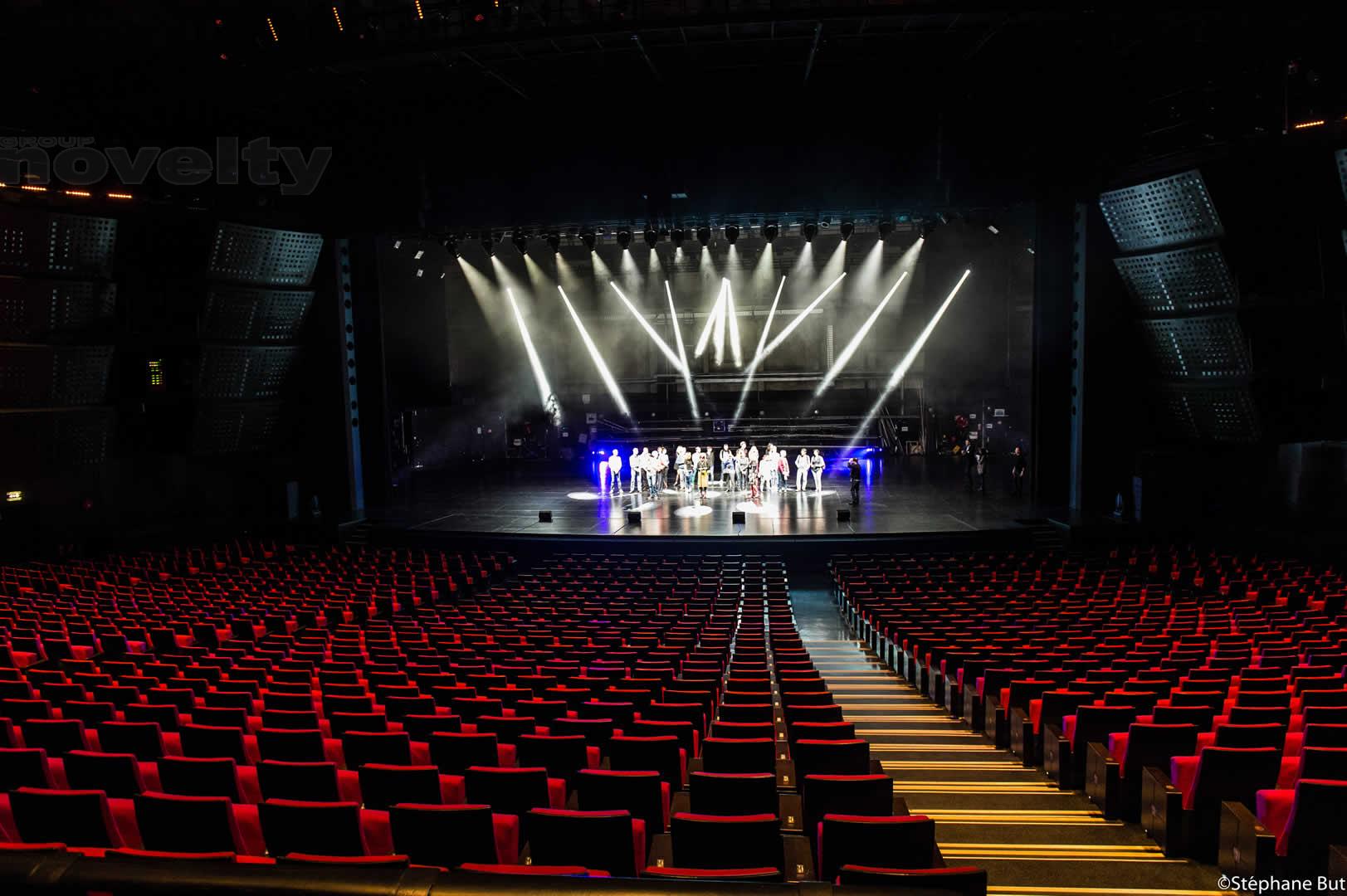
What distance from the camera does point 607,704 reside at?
5.52m

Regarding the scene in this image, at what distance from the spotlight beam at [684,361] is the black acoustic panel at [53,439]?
20415mm

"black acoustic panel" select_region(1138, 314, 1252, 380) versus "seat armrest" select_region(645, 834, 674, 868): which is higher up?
"black acoustic panel" select_region(1138, 314, 1252, 380)

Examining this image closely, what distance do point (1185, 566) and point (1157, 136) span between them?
936 centimetres

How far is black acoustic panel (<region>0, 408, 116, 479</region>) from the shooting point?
1705 centimetres

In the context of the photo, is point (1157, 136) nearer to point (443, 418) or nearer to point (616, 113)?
point (616, 113)

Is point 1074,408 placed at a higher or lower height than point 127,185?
lower

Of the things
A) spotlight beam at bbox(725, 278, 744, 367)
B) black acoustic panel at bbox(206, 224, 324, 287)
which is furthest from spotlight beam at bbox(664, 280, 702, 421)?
black acoustic panel at bbox(206, 224, 324, 287)

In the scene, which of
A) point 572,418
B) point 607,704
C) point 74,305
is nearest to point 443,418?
point 572,418

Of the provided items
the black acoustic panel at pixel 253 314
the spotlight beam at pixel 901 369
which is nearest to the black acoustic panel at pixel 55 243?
the black acoustic panel at pixel 253 314

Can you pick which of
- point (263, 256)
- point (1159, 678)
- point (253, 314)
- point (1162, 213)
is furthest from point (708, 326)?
point (1159, 678)

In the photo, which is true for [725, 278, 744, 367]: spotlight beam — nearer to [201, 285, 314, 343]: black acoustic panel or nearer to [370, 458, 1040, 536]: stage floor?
[370, 458, 1040, 536]: stage floor

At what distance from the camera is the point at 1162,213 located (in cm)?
1642

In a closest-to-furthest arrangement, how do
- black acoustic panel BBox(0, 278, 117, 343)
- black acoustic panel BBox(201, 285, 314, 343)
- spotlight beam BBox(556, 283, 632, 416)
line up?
black acoustic panel BBox(0, 278, 117, 343)
black acoustic panel BBox(201, 285, 314, 343)
spotlight beam BBox(556, 283, 632, 416)

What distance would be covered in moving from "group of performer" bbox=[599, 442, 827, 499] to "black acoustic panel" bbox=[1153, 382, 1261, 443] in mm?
8725
